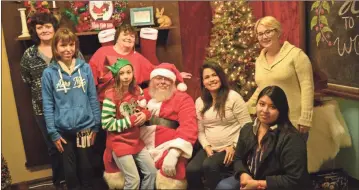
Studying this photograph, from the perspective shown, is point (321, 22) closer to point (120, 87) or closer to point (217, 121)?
Result: point (217, 121)

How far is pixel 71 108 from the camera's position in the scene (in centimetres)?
178

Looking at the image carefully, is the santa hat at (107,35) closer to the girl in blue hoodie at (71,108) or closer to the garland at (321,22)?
the girl in blue hoodie at (71,108)

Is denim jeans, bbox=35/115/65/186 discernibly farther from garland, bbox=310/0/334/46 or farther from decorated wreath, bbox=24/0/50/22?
garland, bbox=310/0/334/46

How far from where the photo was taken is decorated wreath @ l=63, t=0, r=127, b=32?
2158 millimetres

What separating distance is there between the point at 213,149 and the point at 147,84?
1.51 feet

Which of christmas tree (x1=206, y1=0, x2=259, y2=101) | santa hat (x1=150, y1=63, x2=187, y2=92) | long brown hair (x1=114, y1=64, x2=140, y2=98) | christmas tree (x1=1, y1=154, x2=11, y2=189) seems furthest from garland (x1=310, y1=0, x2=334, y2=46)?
christmas tree (x1=1, y1=154, x2=11, y2=189)

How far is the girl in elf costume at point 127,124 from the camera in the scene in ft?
5.60

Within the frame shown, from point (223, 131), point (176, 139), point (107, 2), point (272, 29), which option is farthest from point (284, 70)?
point (107, 2)

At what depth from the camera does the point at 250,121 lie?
5.64 feet

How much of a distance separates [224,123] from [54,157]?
0.92m

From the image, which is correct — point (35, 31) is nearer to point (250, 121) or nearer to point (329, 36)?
point (250, 121)

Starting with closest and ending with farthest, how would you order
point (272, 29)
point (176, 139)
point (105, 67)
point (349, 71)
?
point (272, 29)
point (176, 139)
point (105, 67)
point (349, 71)

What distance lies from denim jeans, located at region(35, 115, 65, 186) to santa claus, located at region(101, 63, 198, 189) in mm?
323

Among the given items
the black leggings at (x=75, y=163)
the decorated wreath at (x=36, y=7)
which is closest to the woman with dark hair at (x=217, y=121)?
the black leggings at (x=75, y=163)
